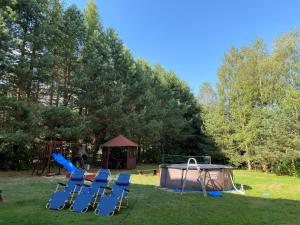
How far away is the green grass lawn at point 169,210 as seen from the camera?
6.27 metres

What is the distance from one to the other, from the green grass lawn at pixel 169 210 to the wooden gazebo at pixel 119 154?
984 centimetres

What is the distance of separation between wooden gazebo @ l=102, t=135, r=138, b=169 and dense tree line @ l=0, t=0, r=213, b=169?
1308mm

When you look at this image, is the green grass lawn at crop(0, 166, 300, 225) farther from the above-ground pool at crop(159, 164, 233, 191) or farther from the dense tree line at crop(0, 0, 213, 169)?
the dense tree line at crop(0, 0, 213, 169)

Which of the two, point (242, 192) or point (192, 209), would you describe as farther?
point (242, 192)

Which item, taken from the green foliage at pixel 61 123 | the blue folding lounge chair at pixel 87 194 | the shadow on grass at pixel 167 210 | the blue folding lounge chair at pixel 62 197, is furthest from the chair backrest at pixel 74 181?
the green foliage at pixel 61 123

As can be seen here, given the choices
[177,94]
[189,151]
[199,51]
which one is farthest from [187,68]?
[189,151]

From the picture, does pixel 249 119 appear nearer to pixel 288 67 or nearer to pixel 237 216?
pixel 288 67

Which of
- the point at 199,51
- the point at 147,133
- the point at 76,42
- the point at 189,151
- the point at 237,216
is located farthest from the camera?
the point at 199,51

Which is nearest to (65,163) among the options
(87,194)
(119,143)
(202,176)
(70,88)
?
(119,143)

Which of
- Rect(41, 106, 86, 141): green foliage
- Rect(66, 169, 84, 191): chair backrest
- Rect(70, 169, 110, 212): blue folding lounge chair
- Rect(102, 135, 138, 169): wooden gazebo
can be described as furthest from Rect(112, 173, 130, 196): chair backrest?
Rect(102, 135, 138, 169): wooden gazebo

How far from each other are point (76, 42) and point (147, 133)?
9251mm

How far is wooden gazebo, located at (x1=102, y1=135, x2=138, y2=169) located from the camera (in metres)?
20.3

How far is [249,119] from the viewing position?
84.6 feet

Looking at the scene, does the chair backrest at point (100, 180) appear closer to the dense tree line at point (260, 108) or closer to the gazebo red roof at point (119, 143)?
the gazebo red roof at point (119, 143)
